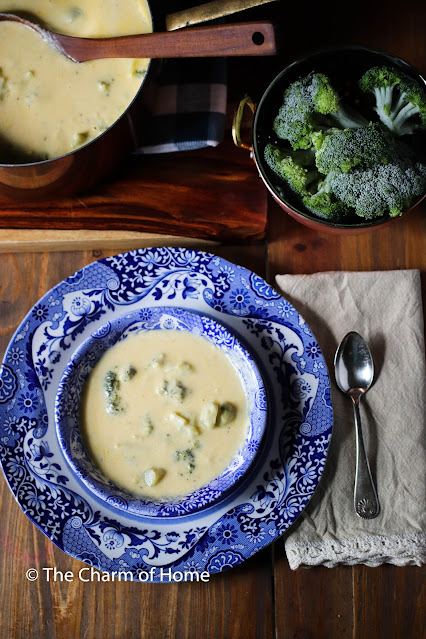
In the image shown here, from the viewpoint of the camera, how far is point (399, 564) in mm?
1503

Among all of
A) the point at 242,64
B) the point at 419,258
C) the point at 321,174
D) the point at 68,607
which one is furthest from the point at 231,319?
the point at 68,607

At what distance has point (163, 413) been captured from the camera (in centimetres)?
148

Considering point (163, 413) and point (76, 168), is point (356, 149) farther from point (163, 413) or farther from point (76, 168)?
point (163, 413)

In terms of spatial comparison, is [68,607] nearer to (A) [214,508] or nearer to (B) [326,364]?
(A) [214,508]

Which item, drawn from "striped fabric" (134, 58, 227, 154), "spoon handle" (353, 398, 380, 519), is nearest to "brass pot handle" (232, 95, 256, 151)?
"striped fabric" (134, 58, 227, 154)

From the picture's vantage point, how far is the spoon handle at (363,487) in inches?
58.3

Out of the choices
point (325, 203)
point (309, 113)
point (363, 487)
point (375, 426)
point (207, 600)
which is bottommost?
point (207, 600)

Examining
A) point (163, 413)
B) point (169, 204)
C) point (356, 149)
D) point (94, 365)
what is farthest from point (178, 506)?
point (356, 149)

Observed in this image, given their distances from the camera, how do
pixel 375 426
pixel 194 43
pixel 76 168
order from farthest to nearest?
pixel 375 426, pixel 76 168, pixel 194 43

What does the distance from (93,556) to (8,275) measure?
729 millimetres

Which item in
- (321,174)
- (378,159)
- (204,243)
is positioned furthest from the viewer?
(204,243)

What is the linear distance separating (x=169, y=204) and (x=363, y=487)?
82cm

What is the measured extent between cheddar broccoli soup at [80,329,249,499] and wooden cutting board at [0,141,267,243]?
0.94 ft

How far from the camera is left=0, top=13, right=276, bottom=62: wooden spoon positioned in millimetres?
1290
